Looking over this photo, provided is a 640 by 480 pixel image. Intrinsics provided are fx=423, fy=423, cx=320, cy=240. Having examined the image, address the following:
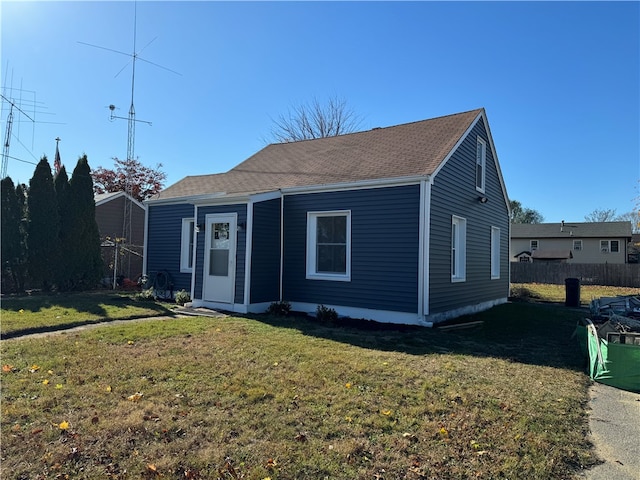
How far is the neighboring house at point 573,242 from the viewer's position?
1563 inches

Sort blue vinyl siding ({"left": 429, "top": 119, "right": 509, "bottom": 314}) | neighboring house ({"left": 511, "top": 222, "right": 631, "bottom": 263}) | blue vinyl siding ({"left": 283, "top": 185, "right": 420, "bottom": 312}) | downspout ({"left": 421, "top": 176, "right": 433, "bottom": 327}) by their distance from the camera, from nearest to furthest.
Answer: downspout ({"left": 421, "top": 176, "right": 433, "bottom": 327})
blue vinyl siding ({"left": 283, "top": 185, "right": 420, "bottom": 312})
blue vinyl siding ({"left": 429, "top": 119, "right": 509, "bottom": 314})
neighboring house ({"left": 511, "top": 222, "right": 631, "bottom": 263})

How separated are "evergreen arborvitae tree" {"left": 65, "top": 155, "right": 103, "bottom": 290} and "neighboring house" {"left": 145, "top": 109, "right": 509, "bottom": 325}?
3.20 meters

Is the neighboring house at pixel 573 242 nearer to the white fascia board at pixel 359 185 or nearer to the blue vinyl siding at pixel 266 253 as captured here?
the white fascia board at pixel 359 185

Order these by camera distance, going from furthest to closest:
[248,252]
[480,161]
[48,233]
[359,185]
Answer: [48,233] → [480,161] → [248,252] → [359,185]

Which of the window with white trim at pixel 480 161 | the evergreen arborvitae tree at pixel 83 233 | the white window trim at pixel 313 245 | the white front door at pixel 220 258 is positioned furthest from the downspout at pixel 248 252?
the evergreen arborvitae tree at pixel 83 233

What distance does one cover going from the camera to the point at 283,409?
12.9 feet

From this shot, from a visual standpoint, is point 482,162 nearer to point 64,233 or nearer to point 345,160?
point 345,160

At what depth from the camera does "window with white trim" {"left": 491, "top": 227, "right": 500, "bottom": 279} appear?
45.4 feet

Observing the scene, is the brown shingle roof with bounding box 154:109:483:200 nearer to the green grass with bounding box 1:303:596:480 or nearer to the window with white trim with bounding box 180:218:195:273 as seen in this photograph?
the window with white trim with bounding box 180:218:195:273

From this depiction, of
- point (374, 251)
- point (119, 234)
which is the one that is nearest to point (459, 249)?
point (374, 251)

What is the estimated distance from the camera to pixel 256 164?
14.7 meters

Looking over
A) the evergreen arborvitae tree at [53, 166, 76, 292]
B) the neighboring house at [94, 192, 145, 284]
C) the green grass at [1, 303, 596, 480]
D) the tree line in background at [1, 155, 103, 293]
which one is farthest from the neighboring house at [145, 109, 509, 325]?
the neighboring house at [94, 192, 145, 284]

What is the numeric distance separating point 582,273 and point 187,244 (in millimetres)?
26220

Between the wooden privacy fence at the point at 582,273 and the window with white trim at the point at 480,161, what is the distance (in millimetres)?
18676
